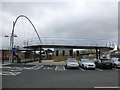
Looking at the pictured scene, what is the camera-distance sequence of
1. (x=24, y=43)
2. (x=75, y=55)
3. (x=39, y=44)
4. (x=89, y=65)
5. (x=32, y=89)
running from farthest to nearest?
(x=75, y=55)
(x=24, y=43)
(x=39, y=44)
(x=89, y=65)
(x=32, y=89)

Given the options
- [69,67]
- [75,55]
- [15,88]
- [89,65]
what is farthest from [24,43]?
[15,88]

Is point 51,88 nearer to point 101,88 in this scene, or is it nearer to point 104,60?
point 101,88

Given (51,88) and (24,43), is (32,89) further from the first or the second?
(24,43)

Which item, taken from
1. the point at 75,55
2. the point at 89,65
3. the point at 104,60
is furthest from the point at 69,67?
the point at 75,55

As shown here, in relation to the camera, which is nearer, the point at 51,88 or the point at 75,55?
the point at 51,88

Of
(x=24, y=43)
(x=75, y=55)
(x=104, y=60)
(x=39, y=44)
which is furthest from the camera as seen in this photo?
(x=75, y=55)

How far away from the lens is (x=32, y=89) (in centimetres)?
825

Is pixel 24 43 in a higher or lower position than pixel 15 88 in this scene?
higher

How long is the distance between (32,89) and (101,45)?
87.9 feet

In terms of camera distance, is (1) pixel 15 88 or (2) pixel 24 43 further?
(2) pixel 24 43

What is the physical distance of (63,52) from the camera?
51.5 m

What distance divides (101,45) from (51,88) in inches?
1031

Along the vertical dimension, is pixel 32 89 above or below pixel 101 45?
below

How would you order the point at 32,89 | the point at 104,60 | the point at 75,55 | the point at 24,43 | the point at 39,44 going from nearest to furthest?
the point at 32,89, the point at 104,60, the point at 39,44, the point at 24,43, the point at 75,55
